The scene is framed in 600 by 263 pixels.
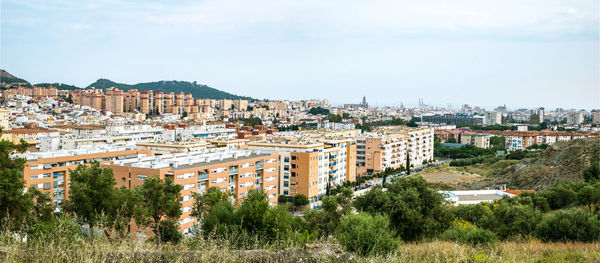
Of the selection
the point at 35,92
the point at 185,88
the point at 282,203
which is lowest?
the point at 282,203

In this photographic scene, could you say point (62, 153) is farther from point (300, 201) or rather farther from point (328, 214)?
point (328, 214)

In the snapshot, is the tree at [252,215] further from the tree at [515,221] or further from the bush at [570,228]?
the bush at [570,228]

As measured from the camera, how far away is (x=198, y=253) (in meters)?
2.90

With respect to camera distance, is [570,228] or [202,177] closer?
[570,228]

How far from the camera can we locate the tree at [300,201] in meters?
15.8

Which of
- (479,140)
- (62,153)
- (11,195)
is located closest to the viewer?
(11,195)

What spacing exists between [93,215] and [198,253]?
13.9 ft

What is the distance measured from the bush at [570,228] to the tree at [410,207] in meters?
1.46

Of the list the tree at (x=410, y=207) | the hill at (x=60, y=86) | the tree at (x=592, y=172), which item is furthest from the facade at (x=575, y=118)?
the hill at (x=60, y=86)

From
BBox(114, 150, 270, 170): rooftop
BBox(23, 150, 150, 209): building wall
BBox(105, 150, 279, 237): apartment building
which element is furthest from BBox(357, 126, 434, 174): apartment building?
BBox(23, 150, 150, 209): building wall

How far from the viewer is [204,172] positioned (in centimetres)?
1132

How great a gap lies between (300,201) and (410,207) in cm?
893

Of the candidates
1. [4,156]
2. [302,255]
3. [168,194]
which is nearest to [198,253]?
[302,255]

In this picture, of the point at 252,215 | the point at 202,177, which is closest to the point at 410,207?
the point at 252,215
